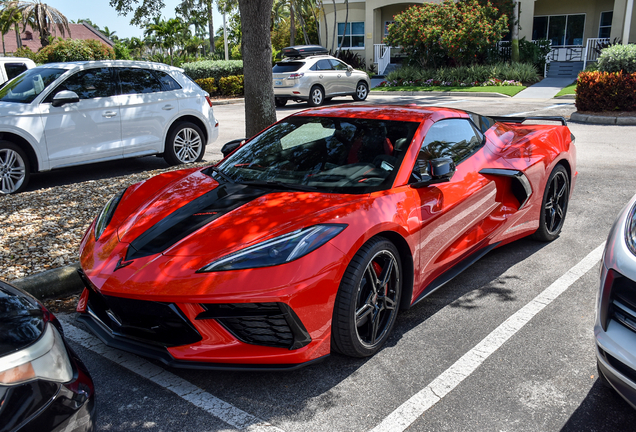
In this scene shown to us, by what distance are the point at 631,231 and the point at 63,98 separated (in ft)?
23.4

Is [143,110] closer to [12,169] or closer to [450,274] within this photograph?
[12,169]

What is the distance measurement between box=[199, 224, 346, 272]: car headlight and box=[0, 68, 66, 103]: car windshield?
5.97m

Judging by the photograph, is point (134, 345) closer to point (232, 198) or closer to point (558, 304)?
point (232, 198)

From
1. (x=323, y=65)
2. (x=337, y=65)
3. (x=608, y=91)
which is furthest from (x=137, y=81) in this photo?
(x=337, y=65)

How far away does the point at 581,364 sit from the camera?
130 inches

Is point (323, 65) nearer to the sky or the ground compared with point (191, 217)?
nearer to the sky

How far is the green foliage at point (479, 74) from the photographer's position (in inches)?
922

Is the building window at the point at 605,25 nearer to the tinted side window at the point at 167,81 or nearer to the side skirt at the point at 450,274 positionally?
the tinted side window at the point at 167,81

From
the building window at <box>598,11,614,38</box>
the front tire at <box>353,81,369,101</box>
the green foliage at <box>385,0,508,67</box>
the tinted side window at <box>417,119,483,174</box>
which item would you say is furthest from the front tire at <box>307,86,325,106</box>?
the building window at <box>598,11,614,38</box>

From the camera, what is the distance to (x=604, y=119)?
13.1m

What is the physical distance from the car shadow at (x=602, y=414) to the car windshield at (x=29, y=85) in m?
7.46

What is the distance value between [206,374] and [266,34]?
5.21 meters

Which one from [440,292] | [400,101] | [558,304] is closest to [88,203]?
[440,292]

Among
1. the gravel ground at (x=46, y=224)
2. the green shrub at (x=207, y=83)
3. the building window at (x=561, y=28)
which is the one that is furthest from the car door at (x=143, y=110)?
the building window at (x=561, y=28)
